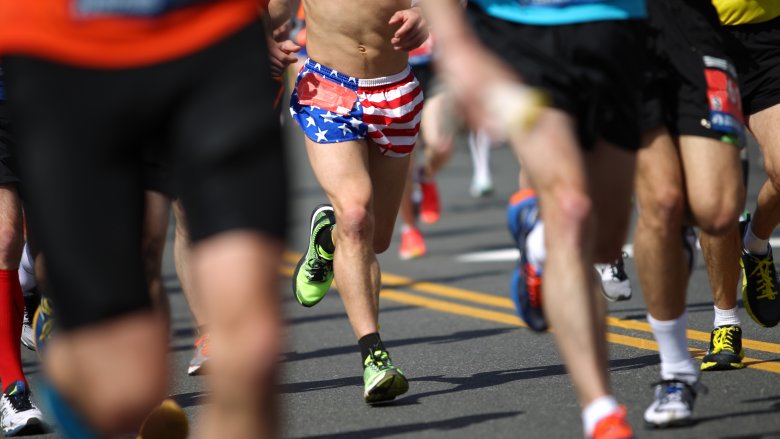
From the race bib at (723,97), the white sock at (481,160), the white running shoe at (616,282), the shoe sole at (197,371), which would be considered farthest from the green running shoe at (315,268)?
the white sock at (481,160)

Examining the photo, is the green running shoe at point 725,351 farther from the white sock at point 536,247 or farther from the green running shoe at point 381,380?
the white sock at point 536,247

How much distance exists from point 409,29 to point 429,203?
289 inches

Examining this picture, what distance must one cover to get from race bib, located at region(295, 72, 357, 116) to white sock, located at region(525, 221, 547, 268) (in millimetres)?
1814

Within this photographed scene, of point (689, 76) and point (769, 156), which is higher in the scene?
point (689, 76)

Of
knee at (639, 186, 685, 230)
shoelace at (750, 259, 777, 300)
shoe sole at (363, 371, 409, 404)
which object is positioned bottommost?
shoelace at (750, 259, 777, 300)

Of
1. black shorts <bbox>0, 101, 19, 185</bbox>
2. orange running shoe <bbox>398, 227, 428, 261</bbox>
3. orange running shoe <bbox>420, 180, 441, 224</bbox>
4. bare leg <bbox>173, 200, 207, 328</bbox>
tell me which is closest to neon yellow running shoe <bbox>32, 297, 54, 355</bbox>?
black shorts <bbox>0, 101, 19, 185</bbox>

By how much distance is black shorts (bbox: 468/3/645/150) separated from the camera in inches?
159

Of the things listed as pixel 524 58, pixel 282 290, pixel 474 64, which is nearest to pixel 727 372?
pixel 524 58

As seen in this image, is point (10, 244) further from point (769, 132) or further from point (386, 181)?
point (769, 132)

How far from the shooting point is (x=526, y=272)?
425 cm

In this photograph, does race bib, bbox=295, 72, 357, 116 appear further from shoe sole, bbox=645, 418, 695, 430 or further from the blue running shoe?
shoe sole, bbox=645, 418, 695, 430

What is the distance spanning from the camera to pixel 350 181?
5672 millimetres

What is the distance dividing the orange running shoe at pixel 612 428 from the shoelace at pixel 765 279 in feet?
8.49

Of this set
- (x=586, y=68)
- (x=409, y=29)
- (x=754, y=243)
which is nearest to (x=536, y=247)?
(x=586, y=68)
